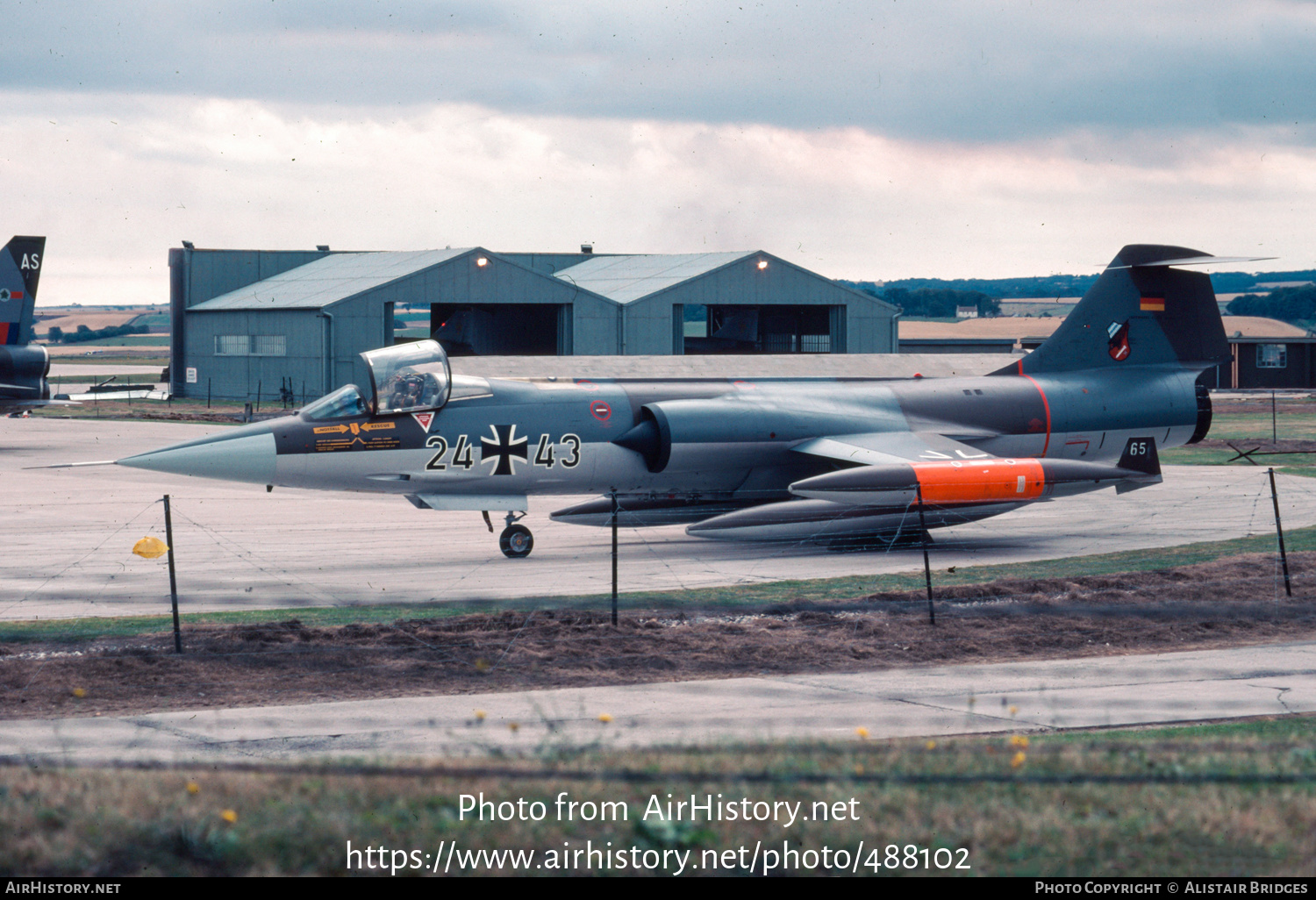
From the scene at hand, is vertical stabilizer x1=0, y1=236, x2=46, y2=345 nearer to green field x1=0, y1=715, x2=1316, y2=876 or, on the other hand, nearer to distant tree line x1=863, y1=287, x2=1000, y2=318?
green field x1=0, y1=715, x2=1316, y2=876

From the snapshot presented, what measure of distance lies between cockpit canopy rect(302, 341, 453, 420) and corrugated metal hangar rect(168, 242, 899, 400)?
34352 millimetres

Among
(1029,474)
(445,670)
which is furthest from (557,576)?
(1029,474)

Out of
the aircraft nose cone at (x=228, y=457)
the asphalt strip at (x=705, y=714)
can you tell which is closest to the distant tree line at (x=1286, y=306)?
the aircraft nose cone at (x=228, y=457)

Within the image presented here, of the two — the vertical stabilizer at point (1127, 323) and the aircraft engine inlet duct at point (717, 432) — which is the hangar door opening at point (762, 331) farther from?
the aircraft engine inlet duct at point (717, 432)

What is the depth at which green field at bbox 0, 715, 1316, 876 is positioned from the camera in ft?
17.2

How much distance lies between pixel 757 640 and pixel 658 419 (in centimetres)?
794

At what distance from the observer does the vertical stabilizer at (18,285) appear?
3506cm

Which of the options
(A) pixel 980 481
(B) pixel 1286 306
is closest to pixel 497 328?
(A) pixel 980 481

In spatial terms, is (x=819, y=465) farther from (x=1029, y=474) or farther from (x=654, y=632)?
(x=654, y=632)

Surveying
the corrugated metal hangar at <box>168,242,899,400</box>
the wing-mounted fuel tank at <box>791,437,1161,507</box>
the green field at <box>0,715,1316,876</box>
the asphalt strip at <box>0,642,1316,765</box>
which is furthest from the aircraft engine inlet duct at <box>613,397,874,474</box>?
the corrugated metal hangar at <box>168,242,899,400</box>

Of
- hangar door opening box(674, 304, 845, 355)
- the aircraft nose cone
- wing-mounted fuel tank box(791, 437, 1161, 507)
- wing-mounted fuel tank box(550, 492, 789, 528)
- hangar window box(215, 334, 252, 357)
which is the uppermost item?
hangar door opening box(674, 304, 845, 355)

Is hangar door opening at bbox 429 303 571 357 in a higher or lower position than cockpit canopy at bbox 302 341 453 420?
higher

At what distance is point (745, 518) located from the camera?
59.6 feet

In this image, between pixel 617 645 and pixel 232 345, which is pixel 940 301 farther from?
pixel 617 645
